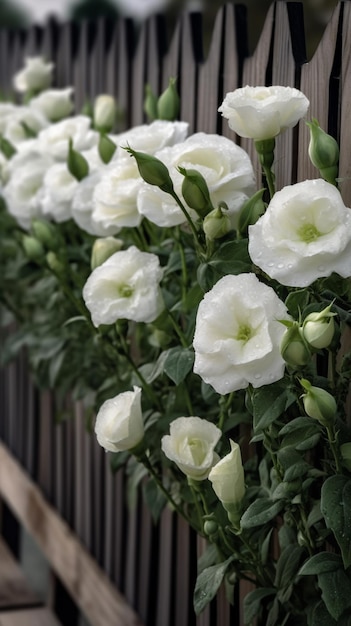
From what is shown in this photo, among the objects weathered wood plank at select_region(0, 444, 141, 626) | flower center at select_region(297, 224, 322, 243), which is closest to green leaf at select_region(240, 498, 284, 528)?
flower center at select_region(297, 224, 322, 243)

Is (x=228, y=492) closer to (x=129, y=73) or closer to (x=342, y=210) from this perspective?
(x=342, y=210)

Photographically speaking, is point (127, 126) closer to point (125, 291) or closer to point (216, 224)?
point (125, 291)

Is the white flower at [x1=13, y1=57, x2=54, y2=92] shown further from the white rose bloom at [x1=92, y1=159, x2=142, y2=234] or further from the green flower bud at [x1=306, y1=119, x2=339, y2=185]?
the green flower bud at [x1=306, y1=119, x2=339, y2=185]

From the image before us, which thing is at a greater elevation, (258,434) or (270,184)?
(270,184)

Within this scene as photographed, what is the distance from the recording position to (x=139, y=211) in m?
1.44

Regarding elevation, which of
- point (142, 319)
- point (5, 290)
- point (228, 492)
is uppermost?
point (142, 319)

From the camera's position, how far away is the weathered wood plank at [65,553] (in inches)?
88.9

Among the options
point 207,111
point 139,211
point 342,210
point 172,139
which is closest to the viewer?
point 342,210

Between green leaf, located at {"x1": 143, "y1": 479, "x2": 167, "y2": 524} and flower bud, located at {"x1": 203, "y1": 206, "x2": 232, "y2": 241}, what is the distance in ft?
1.72

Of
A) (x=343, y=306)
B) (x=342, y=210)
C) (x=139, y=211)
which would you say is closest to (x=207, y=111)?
(x=139, y=211)

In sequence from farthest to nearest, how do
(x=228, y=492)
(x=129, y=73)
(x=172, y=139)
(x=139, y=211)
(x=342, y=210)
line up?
(x=129, y=73) → (x=172, y=139) → (x=139, y=211) → (x=228, y=492) → (x=342, y=210)

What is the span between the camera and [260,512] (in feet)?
4.31

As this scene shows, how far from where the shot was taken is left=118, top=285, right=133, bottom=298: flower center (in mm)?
1454

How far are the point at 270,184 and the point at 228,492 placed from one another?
37cm
